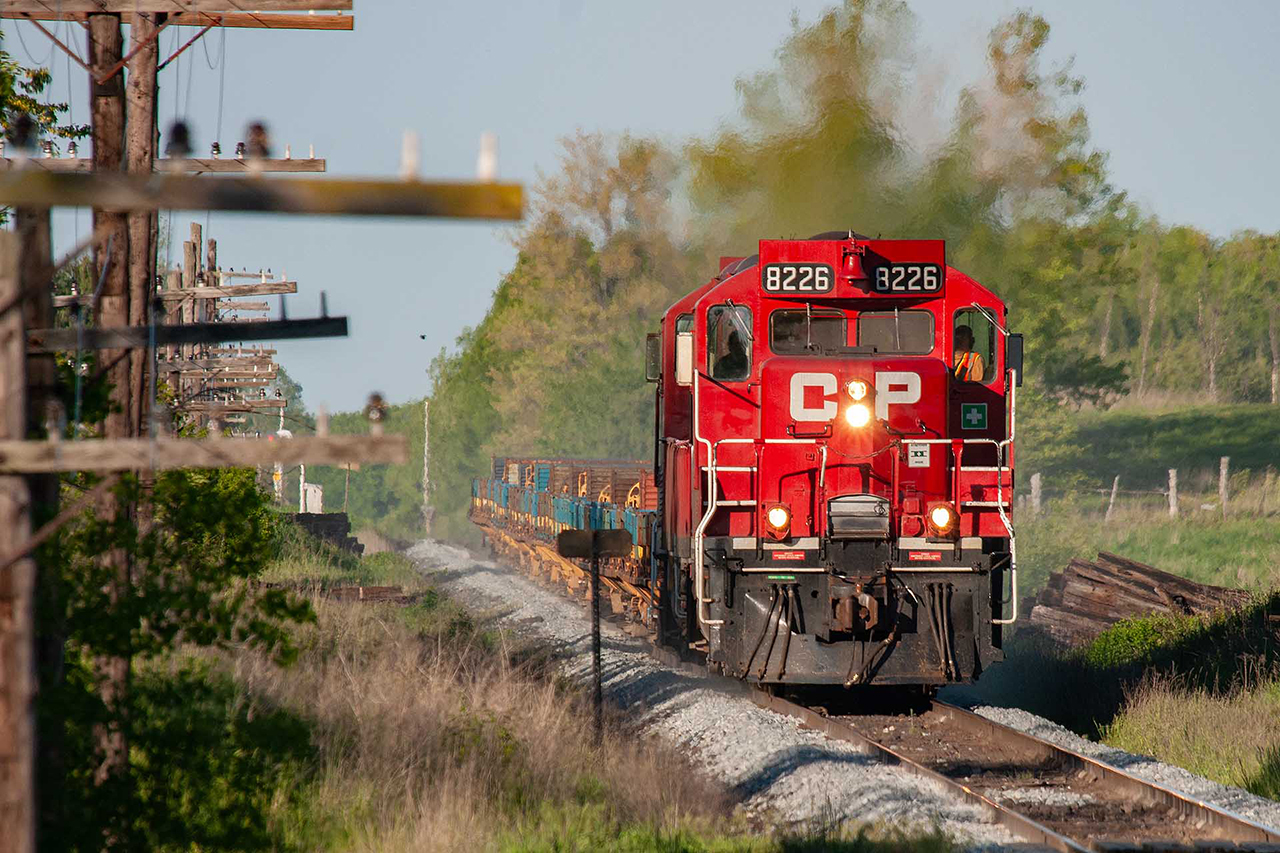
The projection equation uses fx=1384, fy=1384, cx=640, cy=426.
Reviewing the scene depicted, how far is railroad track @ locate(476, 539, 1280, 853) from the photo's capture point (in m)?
8.95

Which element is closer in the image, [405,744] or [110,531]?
[110,531]

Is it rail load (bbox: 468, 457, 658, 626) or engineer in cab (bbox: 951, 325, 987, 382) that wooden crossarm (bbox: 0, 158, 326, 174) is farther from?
engineer in cab (bbox: 951, 325, 987, 382)

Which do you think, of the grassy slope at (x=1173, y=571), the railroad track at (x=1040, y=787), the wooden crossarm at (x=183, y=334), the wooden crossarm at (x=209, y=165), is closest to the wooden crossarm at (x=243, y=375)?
the wooden crossarm at (x=209, y=165)

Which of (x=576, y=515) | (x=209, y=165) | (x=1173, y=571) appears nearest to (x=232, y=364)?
(x=576, y=515)

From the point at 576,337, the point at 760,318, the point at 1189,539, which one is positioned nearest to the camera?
the point at 760,318

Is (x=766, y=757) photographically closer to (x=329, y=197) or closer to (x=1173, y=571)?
(x=329, y=197)

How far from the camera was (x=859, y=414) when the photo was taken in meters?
12.4

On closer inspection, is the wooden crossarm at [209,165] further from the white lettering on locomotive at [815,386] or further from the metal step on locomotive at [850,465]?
the white lettering on locomotive at [815,386]

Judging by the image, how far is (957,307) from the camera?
12898mm

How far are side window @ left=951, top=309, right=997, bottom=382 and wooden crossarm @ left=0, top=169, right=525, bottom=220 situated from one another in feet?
30.6

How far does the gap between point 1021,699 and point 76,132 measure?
12.6 metres

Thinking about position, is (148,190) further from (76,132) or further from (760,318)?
(76,132)

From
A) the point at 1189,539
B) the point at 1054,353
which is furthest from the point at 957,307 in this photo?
the point at 1054,353

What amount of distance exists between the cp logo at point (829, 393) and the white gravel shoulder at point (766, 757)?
2.91 m
